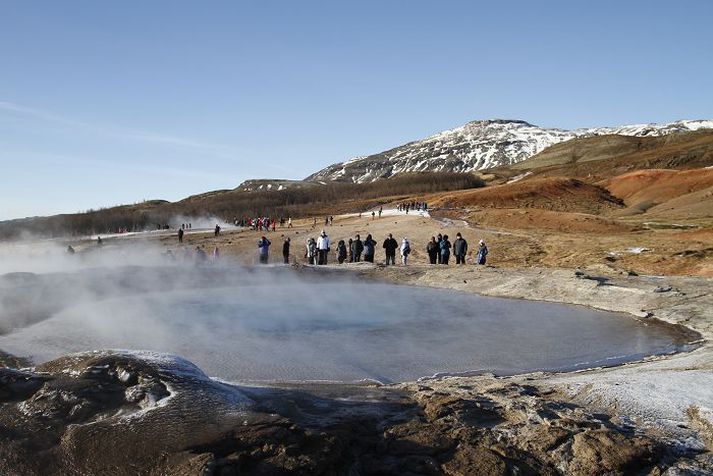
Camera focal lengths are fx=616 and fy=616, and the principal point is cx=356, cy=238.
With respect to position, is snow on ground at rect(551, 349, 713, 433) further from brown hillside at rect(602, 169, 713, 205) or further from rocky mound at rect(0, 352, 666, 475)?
brown hillside at rect(602, 169, 713, 205)

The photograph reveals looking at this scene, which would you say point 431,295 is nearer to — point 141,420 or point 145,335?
point 145,335

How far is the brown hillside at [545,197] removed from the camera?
5271 cm

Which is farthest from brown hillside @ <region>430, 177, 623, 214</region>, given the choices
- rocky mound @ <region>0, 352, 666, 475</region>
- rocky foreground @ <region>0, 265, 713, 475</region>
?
rocky mound @ <region>0, 352, 666, 475</region>

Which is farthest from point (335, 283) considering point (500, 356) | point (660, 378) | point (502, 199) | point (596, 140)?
point (596, 140)

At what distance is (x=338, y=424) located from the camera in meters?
4.71

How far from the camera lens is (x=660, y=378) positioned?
19.2 ft

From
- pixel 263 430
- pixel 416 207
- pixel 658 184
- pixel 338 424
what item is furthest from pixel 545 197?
pixel 263 430

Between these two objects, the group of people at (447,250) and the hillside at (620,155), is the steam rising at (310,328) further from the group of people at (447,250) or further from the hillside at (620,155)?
the hillside at (620,155)

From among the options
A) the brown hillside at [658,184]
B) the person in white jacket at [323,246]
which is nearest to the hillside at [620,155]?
the brown hillside at [658,184]

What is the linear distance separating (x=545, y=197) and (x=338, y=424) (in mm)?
54080

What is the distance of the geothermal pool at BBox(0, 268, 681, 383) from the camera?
7.51m

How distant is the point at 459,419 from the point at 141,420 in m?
2.41

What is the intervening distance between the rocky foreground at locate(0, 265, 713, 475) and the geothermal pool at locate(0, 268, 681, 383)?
4.58 feet

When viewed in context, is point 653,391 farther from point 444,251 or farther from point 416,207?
point 416,207
